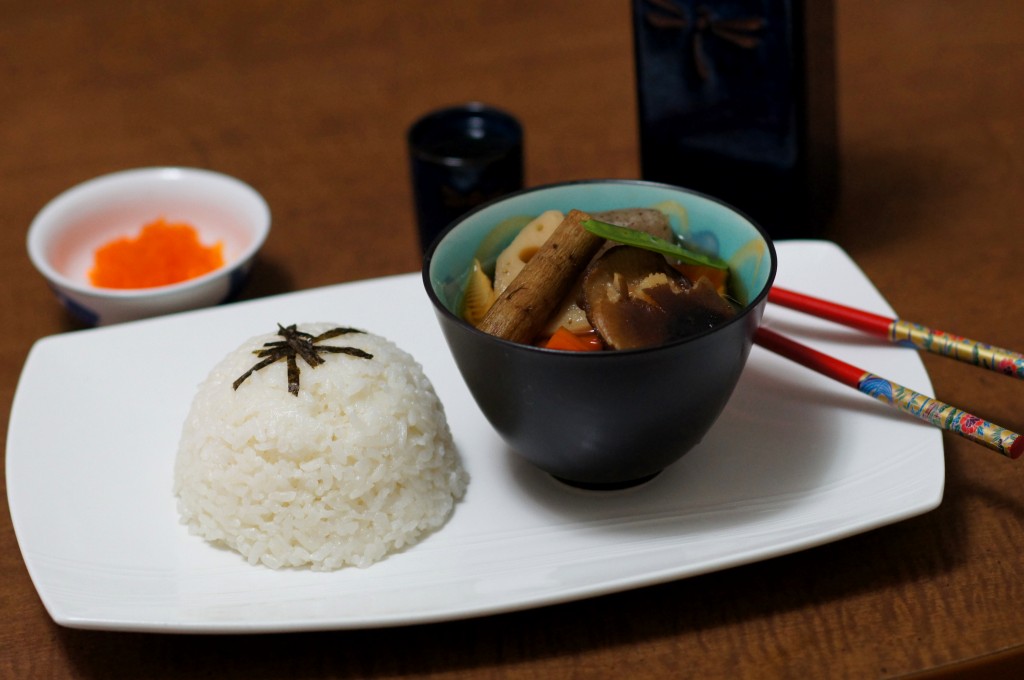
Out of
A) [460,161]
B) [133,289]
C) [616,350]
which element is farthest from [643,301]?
[133,289]

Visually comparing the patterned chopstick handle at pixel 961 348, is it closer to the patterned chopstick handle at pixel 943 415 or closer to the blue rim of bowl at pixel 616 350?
the patterned chopstick handle at pixel 943 415

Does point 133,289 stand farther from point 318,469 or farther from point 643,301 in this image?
point 643,301

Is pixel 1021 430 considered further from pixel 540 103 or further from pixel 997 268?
pixel 540 103

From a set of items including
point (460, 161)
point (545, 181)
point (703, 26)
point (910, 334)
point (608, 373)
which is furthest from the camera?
point (545, 181)

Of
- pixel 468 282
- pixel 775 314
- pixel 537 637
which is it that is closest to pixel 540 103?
pixel 775 314

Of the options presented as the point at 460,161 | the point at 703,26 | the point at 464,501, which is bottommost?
the point at 464,501

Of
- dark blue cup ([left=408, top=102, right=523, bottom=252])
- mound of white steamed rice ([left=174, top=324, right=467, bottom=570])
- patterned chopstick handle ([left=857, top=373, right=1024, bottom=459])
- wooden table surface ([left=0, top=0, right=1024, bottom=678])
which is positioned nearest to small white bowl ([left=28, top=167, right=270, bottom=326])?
wooden table surface ([left=0, top=0, right=1024, bottom=678])
